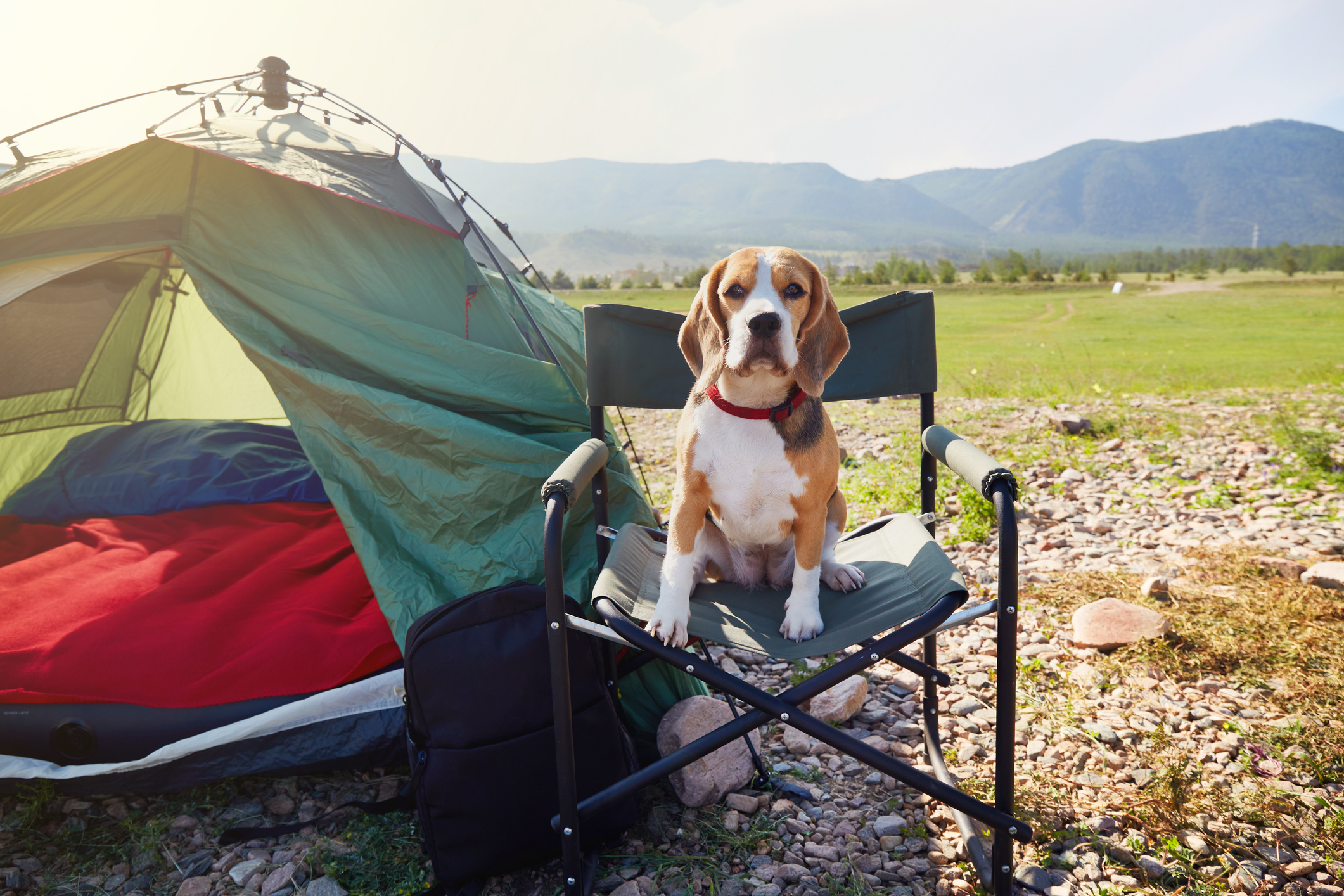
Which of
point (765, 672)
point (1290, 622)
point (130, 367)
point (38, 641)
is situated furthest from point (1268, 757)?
point (130, 367)

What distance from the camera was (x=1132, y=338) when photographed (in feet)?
50.9

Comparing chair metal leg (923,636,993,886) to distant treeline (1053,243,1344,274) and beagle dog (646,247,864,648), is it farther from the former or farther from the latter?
distant treeline (1053,243,1344,274)

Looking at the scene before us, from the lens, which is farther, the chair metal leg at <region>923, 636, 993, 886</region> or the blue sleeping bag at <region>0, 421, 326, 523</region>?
the blue sleeping bag at <region>0, 421, 326, 523</region>

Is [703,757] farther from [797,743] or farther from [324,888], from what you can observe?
[324,888]

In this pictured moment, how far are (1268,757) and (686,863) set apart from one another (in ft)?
5.50

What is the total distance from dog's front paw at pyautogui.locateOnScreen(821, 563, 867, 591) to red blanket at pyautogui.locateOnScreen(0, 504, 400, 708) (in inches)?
55.3

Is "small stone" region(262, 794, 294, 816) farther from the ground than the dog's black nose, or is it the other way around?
the dog's black nose

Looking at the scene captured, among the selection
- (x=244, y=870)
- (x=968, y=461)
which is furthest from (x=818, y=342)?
(x=244, y=870)

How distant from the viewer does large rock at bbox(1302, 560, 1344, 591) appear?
9.18ft

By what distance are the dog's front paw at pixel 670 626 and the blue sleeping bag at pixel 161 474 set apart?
2.53 metres

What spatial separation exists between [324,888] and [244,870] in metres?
0.26

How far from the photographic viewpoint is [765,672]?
2.72m

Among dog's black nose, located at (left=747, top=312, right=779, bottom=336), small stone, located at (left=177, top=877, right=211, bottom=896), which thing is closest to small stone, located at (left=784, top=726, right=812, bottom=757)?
dog's black nose, located at (left=747, top=312, right=779, bottom=336)

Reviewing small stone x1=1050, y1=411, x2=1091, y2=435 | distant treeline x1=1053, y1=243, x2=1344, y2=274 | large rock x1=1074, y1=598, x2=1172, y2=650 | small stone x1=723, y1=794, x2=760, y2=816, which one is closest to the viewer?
small stone x1=723, y1=794, x2=760, y2=816
